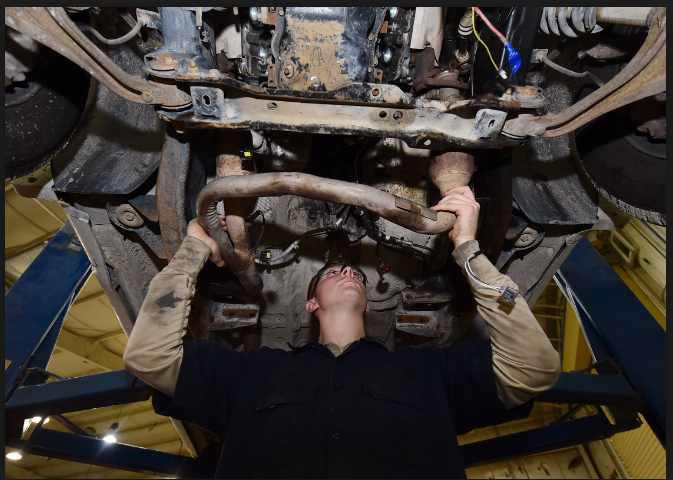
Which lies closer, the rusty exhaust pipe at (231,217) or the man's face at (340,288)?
the rusty exhaust pipe at (231,217)

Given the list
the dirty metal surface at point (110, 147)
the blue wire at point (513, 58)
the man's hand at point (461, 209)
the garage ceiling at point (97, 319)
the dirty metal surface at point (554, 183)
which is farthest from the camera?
the garage ceiling at point (97, 319)

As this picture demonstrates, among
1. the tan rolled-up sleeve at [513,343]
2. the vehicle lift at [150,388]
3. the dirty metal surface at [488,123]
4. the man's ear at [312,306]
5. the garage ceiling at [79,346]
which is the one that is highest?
the dirty metal surface at [488,123]

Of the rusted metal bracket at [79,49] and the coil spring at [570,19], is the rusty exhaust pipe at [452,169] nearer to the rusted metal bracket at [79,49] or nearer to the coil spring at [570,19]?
the coil spring at [570,19]

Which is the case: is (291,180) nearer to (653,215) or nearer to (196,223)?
(196,223)

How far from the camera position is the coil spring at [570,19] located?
3.09 feet

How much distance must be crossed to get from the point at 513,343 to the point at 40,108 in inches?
63.9

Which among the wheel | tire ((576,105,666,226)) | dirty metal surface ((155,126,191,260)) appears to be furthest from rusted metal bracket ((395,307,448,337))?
the wheel

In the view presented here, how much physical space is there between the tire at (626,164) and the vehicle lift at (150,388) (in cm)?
78

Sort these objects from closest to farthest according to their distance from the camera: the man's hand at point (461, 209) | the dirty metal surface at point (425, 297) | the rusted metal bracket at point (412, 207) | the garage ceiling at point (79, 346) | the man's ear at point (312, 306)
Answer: the rusted metal bracket at point (412, 207) → the man's hand at point (461, 209) → the dirty metal surface at point (425, 297) → the man's ear at point (312, 306) → the garage ceiling at point (79, 346)

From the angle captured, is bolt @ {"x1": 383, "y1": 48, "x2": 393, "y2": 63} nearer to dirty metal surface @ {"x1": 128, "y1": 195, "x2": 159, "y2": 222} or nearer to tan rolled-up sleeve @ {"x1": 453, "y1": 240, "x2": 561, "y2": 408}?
tan rolled-up sleeve @ {"x1": 453, "y1": 240, "x2": 561, "y2": 408}

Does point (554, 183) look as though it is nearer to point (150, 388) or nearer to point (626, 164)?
point (626, 164)

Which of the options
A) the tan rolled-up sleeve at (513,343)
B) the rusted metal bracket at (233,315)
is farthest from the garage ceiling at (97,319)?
the tan rolled-up sleeve at (513,343)

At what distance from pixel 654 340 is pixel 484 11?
1.70m

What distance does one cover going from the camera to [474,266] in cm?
117
